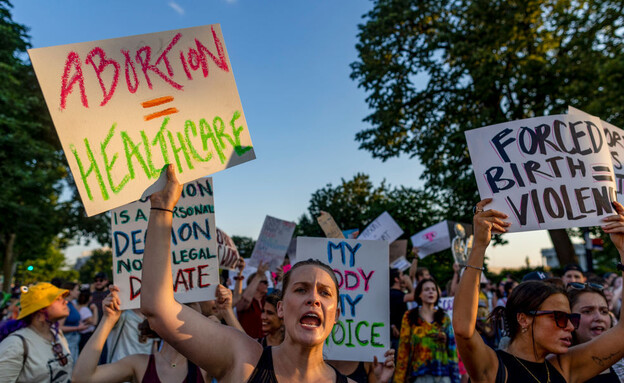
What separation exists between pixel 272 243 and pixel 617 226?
497 cm

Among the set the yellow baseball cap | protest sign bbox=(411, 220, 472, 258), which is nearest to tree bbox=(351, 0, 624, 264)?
protest sign bbox=(411, 220, 472, 258)

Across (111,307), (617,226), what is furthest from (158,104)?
(617,226)

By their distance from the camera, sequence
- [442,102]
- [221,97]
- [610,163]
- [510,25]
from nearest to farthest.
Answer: [221,97]
[610,163]
[510,25]
[442,102]

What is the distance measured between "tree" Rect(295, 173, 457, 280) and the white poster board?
306 inches

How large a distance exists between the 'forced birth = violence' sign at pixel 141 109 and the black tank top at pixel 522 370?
170cm

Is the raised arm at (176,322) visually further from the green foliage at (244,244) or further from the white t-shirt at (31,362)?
the green foliage at (244,244)

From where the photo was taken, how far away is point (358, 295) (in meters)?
4.00

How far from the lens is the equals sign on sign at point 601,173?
2816mm

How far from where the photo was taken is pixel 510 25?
617 inches

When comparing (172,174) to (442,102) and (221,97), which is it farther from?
(442,102)

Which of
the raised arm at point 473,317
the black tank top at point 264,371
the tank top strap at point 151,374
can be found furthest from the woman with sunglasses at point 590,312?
the tank top strap at point 151,374

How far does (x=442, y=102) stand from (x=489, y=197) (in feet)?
53.3

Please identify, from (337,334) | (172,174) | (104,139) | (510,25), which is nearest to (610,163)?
(337,334)

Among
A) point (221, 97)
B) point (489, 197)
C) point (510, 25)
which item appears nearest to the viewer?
point (221, 97)
